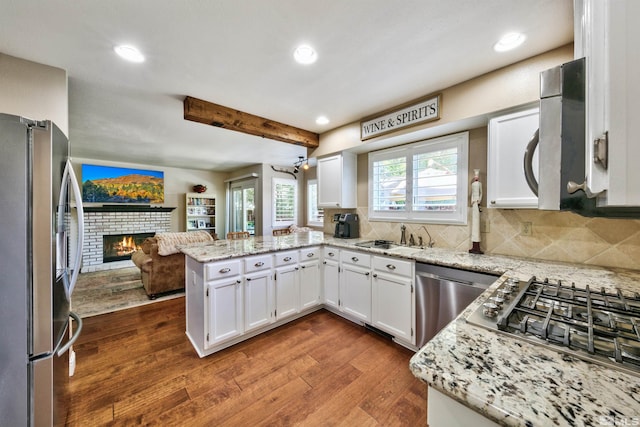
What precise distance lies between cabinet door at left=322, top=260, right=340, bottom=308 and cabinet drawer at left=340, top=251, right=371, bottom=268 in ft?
0.50

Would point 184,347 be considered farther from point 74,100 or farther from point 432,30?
point 432,30

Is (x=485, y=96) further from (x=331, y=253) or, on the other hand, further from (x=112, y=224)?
(x=112, y=224)

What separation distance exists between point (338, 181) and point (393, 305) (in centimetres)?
171

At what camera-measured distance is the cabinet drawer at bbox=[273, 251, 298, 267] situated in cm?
257

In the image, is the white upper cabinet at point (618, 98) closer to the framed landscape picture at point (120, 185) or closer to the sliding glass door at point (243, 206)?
the sliding glass door at point (243, 206)

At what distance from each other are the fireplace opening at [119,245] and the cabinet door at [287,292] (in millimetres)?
4971

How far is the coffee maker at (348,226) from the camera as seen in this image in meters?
3.21

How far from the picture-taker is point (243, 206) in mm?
6758

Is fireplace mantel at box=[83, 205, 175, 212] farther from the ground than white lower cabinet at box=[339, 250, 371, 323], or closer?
farther from the ground

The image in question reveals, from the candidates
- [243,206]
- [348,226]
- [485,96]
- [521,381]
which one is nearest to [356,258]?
[348,226]

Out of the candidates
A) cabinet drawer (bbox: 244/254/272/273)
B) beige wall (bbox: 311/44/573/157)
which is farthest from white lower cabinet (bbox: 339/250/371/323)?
beige wall (bbox: 311/44/573/157)

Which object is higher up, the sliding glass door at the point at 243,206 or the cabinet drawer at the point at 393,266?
the sliding glass door at the point at 243,206

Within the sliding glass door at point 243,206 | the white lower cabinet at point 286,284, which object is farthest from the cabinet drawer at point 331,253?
the sliding glass door at point 243,206

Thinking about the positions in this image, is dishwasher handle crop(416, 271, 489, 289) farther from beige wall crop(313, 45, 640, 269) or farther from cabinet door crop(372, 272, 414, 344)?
beige wall crop(313, 45, 640, 269)
